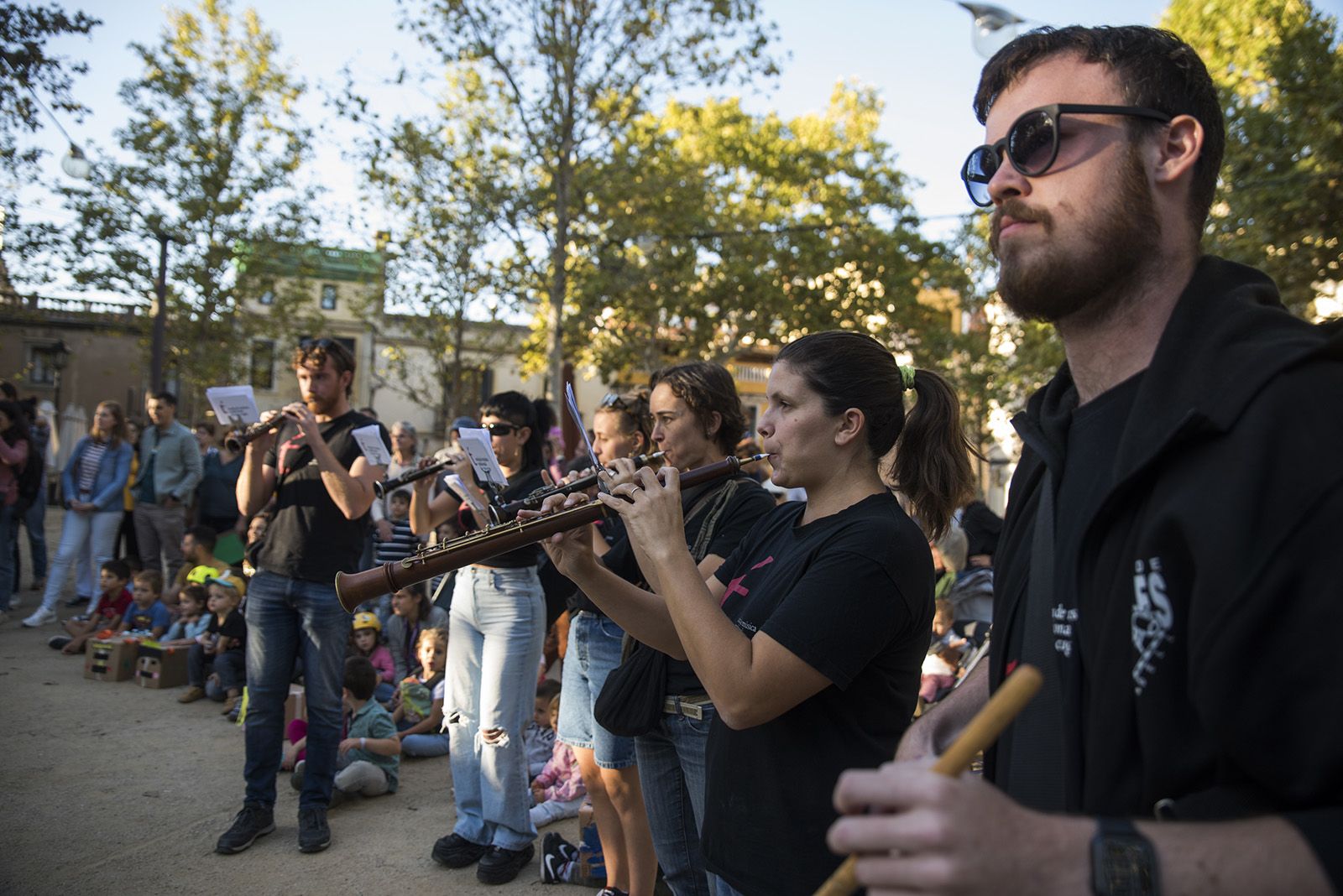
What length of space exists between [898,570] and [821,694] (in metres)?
0.33

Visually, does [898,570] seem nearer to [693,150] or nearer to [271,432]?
[271,432]

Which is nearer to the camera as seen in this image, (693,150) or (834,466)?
(834,466)

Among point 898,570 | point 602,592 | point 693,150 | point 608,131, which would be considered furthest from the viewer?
point 693,150

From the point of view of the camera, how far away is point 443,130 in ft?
54.9

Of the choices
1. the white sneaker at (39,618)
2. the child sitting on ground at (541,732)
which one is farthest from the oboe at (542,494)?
the white sneaker at (39,618)

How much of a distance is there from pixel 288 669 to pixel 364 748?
4.09 ft

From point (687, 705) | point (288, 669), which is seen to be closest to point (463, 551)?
point (687, 705)

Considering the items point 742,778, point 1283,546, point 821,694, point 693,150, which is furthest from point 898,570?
point 693,150

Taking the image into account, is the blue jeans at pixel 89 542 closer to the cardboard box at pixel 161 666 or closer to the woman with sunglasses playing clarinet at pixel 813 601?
the cardboard box at pixel 161 666

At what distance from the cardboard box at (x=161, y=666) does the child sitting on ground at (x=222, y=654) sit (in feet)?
0.27

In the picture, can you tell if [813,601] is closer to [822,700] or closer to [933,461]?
[822,700]

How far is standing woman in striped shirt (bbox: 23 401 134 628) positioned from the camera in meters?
10.1

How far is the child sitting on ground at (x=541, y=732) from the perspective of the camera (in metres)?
6.14

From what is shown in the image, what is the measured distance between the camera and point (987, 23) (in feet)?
32.3
